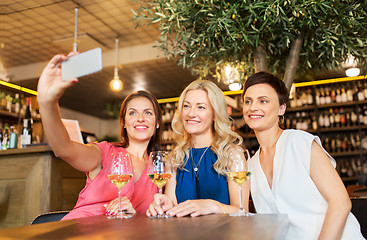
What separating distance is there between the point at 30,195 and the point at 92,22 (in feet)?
9.91

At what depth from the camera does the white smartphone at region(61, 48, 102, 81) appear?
79cm

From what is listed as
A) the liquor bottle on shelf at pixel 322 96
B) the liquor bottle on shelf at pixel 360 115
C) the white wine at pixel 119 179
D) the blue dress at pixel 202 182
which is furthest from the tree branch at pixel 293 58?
the liquor bottle on shelf at pixel 360 115

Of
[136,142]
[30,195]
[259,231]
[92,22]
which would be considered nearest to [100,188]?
[136,142]

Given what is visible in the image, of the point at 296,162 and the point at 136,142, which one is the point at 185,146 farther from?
the point at 296,162

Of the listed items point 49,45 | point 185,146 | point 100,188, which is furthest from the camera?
point 49,45

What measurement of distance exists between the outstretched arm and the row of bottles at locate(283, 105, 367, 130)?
5.56 meters

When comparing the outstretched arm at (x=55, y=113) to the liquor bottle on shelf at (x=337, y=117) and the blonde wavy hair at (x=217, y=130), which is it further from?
the liquor bottle on shelf at (x=337, y=117)

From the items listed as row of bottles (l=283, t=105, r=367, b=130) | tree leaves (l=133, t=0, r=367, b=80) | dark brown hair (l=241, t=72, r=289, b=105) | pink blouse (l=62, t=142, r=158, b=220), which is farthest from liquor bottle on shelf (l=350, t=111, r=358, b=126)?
pink blouse (l=62, t=142, r=158, b=220)

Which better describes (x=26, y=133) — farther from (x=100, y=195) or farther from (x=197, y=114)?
(x=197, y=114)

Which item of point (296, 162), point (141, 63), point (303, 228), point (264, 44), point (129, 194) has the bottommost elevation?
point (303, 228)

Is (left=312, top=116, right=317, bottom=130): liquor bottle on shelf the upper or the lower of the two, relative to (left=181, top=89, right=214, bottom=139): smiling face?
upper

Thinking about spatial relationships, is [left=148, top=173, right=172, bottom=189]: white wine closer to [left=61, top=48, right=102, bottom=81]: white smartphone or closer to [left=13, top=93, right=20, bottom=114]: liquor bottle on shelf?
[left=61, top=48, right=102, bottom=81]: white smartphone

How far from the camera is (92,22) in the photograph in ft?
16.7

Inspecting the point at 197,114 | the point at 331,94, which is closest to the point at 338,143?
the point at 331,94
